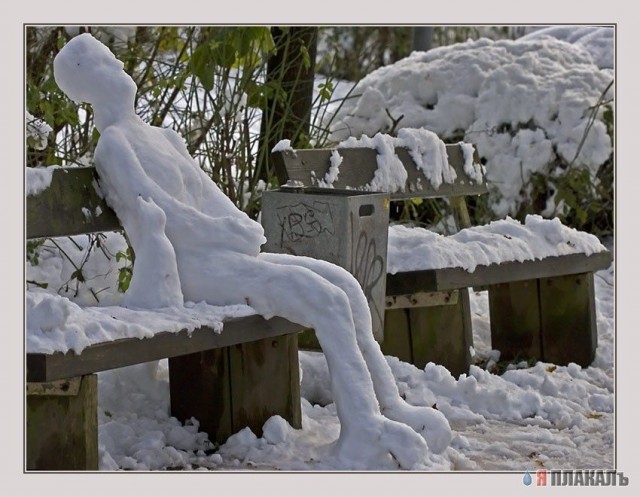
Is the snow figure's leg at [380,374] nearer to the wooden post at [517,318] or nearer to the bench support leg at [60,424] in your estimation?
the bench support leg at [60,424]

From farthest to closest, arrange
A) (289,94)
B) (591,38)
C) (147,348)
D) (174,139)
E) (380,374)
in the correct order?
1. (591,38)
2. (289,94)
3. (174,139)
4. (380,374)
5. (147,348)

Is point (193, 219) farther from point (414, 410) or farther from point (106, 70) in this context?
point (414, 410)

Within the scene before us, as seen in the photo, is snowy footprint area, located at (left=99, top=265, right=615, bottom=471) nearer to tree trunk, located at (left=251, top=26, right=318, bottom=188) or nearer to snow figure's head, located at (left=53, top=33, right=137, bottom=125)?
snow figure's head, located at (left=53, top=33, right=137, bottom=125)

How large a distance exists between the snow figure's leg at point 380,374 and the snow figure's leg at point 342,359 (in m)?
0.13

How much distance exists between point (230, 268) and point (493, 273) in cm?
185

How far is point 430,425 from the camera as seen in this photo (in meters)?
4.68

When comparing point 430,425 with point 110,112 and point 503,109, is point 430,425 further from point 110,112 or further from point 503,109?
point 503,109

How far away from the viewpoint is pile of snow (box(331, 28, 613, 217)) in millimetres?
9031

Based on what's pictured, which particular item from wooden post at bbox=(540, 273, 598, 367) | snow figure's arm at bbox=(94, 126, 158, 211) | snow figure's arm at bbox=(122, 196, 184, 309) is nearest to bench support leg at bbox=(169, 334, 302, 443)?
snow figure's arm at bbox=(122, 196, 184, 309)

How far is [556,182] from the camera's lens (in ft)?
29.7

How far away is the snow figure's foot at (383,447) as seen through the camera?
4.45 metres

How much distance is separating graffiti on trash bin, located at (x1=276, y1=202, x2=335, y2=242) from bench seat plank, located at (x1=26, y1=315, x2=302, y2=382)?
0.72 m

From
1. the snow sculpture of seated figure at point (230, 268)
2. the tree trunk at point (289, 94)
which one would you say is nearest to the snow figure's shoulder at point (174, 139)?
the snow sculpture of seated figure at point (230, 268)

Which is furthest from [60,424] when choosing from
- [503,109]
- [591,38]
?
[591,38]
